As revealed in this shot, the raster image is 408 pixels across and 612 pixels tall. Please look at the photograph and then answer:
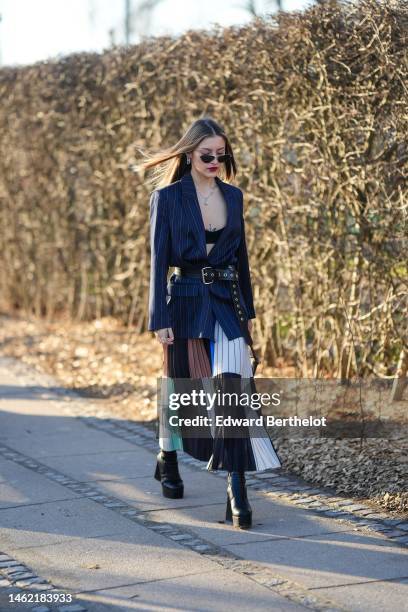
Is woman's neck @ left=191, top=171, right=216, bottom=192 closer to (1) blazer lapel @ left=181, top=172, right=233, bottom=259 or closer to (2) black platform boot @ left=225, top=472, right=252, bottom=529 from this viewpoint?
(1) blazer lapel @ left=181, top=172, right=233, bottom=259

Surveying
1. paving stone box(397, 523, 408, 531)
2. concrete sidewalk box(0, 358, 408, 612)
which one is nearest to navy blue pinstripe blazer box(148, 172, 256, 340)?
concrete sidewalk box(0, 358, 408, 612)

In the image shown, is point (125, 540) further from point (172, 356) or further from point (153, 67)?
point (153, 67)

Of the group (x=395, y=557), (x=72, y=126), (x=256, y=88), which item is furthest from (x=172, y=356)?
(x=72, y=126)

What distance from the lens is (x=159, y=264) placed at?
17.6ft

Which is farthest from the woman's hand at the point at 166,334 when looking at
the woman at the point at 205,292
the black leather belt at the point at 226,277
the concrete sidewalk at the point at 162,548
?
the concrete sidewalk at the point at 162,548

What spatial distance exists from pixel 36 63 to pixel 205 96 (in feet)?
12.5

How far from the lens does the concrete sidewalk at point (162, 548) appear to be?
165 inches

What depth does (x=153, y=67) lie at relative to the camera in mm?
10008

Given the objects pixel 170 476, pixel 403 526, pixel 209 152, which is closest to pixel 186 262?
pixel 209 152

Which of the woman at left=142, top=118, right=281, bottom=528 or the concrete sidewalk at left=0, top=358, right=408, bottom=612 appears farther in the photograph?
the woman at left=142, top=118, right=281, bottom=528

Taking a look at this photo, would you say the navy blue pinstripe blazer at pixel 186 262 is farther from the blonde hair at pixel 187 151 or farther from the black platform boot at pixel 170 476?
the black platform boot at pixel 170 476

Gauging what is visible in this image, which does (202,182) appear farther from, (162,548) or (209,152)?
(162,548)

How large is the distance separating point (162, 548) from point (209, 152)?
75.4 inches

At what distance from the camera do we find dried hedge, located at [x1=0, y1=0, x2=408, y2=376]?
6.86m
